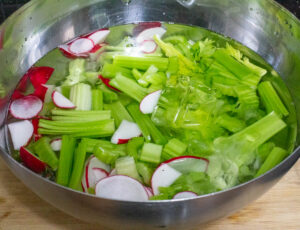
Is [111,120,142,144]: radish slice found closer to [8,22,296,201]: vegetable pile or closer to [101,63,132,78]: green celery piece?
[8,22,296,201]: vegetable pile

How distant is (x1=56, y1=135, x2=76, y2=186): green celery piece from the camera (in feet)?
3.27

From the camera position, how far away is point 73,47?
4.51 feet

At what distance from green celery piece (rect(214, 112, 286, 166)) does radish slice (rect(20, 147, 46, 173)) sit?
445 mm

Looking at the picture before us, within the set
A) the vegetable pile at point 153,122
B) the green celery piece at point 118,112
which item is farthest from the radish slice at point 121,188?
the green celery piece at point 118,112

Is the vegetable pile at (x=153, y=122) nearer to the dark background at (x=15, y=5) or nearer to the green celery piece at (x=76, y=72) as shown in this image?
the green celery piece at (x=76, y=72)

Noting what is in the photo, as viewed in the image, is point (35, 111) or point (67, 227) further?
point (35, 111)

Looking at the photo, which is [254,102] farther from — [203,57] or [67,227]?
[67,227]

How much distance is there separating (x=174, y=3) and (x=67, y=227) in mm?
890

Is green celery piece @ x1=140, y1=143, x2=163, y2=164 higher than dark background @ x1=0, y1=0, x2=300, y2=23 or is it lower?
lower

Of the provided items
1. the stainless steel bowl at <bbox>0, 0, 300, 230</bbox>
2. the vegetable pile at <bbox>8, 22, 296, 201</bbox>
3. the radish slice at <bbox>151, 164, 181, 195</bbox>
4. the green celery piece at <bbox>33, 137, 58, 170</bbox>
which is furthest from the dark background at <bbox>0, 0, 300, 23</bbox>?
the radish slice at <bbox>151, 164, 181, 195</bbox>

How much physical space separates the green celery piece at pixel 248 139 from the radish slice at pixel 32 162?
445 millimetres

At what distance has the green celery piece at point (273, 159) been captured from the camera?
3.25ft

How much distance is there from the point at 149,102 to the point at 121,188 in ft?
1.00

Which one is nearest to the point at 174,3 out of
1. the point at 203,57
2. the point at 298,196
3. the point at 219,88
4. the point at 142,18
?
the point at 142,18
